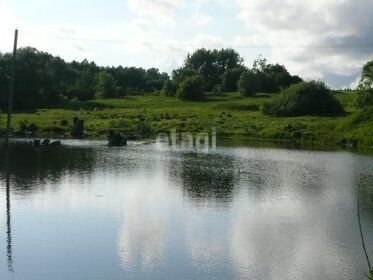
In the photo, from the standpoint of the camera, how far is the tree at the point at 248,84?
5226 inches

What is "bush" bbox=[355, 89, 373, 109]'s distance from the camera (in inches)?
3110

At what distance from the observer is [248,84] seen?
133125 mm

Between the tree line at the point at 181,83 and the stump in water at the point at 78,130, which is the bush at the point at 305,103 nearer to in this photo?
the tree line at the point at 181,83

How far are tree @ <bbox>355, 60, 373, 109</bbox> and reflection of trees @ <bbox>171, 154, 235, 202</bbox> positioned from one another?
4052 cm

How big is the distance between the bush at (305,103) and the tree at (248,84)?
37.0 meters

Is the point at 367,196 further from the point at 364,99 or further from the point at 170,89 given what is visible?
the point at 170,89

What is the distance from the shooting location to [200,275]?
46.5 feet

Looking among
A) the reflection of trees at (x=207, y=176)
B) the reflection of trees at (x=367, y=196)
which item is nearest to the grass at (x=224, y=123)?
the reflection of trees at (x=207, y=176)

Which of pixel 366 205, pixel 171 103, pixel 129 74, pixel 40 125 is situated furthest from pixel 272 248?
pixel 129 74

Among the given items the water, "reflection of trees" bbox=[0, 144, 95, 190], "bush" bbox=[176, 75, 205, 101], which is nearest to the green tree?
"bush" bbox=[176, 75, 205, 101]

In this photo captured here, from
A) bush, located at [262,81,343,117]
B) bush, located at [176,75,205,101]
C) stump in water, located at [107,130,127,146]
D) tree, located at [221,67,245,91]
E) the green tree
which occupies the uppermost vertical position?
the green tree

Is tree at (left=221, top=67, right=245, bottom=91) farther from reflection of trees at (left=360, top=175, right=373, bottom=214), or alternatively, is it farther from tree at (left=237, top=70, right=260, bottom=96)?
reflection of trees at (left=360, top=175, right=373, bottom=214)

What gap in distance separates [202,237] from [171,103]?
4124 inches

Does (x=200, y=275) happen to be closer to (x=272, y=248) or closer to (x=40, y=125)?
(x=272, y=248)
